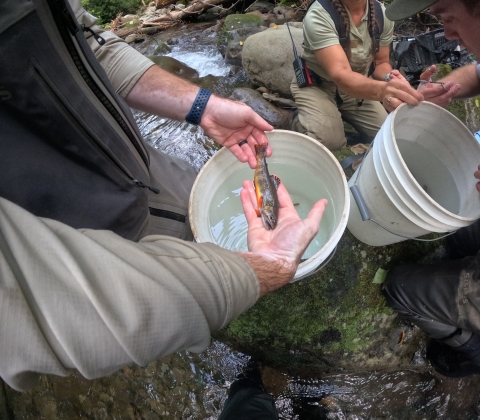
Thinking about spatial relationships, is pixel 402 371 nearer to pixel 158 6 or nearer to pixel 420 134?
pixel 420 134

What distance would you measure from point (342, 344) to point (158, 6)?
11.5 meters

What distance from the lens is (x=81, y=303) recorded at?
0.99 metres

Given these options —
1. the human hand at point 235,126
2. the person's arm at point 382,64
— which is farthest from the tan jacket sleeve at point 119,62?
the person's arm at point 382,64

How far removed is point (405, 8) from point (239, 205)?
1.95 metres

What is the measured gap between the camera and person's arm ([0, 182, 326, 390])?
0.95 metres

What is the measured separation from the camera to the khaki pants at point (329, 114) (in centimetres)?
386

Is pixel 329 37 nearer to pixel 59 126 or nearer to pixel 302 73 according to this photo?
pixel 302 73

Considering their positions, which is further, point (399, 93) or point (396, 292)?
point (396, 292)

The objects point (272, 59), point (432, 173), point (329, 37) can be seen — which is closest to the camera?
point (432, 173)

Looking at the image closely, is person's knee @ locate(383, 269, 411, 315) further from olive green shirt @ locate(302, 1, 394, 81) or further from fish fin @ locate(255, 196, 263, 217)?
olive green shirt @ locate(302, 1, 394, 81)

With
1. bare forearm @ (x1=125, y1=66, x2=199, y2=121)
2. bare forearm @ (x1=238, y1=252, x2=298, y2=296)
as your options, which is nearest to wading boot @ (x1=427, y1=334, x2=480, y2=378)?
bare forearm @ (x1=238, y1=252, x2=298, y2=296)

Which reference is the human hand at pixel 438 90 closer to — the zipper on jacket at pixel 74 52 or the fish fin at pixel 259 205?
the fish fin at pixel 259 205

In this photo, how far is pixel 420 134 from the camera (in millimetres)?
2486

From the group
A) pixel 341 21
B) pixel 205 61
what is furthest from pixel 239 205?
pixel 205 61
